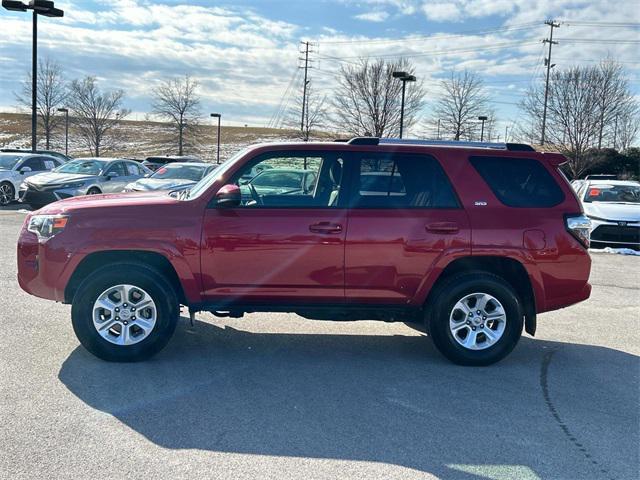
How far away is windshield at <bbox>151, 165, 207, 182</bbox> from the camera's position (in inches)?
615

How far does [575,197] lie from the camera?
5328 millimetres

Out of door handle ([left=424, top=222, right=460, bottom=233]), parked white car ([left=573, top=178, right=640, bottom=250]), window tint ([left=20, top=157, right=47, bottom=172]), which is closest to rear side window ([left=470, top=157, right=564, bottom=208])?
door handle ([left=424, top=222, right=460, bottom=233])

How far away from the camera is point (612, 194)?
13875 mm

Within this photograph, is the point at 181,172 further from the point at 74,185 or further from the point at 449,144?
the point at 449,144

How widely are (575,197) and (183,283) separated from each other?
3604 millimetres

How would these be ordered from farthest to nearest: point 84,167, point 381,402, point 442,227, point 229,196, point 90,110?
1. point 90,110
2. point 84,167
3. point 442,227
4. point 229,196
5. point 381,402

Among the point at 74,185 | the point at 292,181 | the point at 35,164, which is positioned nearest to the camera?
the point at 292,181

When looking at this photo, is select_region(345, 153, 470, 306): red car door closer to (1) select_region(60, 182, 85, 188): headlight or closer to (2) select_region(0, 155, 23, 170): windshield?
(1) select_region(60, 182, 85, 188): headlight

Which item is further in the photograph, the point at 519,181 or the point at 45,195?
the point at 45,195

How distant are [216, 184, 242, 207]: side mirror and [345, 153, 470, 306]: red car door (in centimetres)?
98

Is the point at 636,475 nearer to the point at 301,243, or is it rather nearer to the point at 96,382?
the point at 301,243

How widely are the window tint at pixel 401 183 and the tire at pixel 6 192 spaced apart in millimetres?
15713

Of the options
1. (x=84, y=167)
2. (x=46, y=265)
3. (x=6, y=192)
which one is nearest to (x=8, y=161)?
(x=6, y=192)

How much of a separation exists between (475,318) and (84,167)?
48.9 feet
